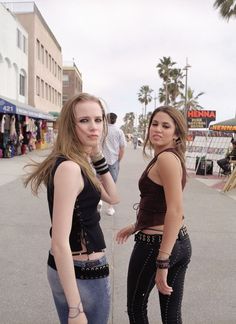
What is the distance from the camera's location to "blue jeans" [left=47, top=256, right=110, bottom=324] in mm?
1782

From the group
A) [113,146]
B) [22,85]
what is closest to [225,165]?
[113,146]

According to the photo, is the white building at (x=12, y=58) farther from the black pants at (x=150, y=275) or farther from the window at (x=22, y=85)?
the black pants at (x=150, y=275)

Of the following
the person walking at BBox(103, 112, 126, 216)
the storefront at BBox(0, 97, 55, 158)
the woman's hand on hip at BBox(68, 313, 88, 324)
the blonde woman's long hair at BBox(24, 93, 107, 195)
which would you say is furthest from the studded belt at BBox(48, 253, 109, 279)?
the storefront at BBox(0, 97, 55, 158)

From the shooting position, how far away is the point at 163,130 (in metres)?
2.37

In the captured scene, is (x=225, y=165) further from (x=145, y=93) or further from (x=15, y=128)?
(x=145, y=93)

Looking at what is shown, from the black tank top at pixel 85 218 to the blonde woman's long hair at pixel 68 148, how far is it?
36 mm

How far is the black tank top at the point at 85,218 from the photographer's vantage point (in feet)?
5.67

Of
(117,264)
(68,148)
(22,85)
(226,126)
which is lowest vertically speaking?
(117,264)

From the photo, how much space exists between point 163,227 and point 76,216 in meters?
0.68

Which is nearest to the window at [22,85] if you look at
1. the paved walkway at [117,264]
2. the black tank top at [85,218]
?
the paved walkway at [117,264]

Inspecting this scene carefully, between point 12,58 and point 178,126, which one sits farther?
point 12,58

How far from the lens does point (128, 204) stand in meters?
8.63

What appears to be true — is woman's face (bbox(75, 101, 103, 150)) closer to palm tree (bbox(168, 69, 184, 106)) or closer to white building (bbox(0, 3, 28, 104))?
white building (bbox(0, 3, 28, 104))

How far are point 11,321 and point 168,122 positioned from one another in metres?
2.15
